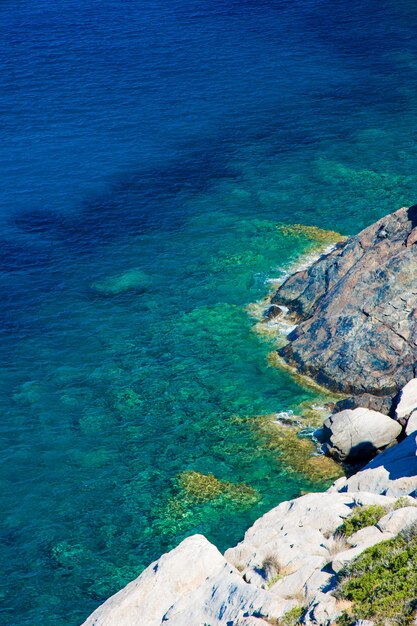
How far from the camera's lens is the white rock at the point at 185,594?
29.1m

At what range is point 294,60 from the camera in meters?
115

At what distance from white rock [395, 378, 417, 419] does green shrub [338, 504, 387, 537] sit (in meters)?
15.2

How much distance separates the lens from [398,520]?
98.8ft

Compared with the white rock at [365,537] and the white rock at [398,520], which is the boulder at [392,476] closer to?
the white rock at [398,520]

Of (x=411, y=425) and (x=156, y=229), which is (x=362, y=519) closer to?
(x=411, y=425)

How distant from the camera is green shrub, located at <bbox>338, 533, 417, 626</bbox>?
24.9 m

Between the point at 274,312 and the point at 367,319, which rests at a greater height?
the point at 367,319

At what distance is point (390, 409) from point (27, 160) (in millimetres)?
57362

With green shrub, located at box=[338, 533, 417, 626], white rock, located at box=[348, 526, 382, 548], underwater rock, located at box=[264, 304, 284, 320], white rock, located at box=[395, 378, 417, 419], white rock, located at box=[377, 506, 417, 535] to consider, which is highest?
green shrub, located at box=[338, 533, 417, 626]

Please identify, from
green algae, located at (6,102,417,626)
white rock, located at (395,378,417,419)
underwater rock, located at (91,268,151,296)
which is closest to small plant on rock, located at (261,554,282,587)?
green algae, located at (6,102,417,626)

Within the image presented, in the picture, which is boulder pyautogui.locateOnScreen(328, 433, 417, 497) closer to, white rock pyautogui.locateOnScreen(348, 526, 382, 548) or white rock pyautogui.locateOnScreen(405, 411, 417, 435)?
white rock pyautogui.locateOnScreen(348, 526, 382, 548)

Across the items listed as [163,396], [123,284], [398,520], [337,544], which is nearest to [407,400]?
[163,396]

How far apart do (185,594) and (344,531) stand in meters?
6.45

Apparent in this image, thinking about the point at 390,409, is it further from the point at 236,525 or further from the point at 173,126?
the point at 173,126
